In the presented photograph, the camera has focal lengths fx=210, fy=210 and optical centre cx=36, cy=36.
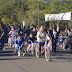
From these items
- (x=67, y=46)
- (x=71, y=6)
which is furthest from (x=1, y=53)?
(x=71, y=6)

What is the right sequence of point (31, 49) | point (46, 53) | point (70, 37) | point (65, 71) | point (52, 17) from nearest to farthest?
point (65, 71), point (46, 53), point (31, 49), point (70, 37), point (52, 17)

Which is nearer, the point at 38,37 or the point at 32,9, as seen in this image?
the point at 38,37

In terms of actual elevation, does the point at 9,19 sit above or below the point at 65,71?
above

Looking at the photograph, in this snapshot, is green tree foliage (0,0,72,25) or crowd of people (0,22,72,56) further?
green tree foliage (0,0,72,25)

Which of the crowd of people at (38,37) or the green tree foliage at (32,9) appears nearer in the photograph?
the crowd of people at (38,37)

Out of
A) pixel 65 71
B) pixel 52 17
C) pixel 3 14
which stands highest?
pixel 3 14

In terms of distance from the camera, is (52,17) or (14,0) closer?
(52,17)

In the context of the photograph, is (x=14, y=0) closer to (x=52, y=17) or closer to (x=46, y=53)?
(x=52, y=17)

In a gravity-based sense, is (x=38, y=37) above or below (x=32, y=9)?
below

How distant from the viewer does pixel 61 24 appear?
43.1 meters

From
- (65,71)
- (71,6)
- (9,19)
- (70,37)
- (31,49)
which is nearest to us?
(65,71)

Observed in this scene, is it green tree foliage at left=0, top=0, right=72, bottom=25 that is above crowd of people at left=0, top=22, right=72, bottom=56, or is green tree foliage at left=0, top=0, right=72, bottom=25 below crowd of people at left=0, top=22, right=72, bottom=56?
A: above

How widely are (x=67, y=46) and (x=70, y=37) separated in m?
0.76

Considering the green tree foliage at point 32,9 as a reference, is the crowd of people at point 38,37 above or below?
below
